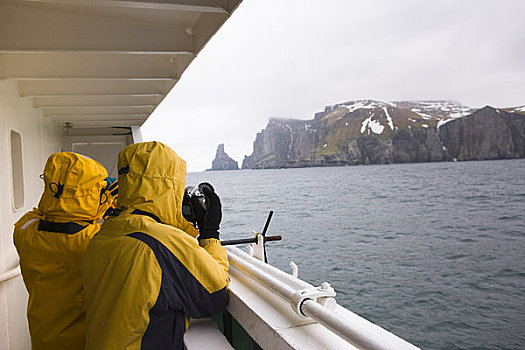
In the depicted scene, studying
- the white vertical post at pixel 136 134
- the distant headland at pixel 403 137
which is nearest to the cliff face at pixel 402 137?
the distant headland at pixel 403 137

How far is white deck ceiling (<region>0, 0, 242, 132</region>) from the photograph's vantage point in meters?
2.49

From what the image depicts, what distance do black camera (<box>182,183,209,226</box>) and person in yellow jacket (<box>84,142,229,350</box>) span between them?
4.5 inches

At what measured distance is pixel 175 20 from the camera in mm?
2738

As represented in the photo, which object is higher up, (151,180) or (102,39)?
(102,39)

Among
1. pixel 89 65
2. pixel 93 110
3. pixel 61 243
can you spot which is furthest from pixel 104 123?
pixel 61 243

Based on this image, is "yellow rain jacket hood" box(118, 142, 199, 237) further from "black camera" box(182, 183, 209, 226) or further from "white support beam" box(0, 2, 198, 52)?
"white support beam" box(0, 2, 198, 52)

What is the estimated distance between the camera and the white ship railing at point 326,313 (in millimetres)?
1039

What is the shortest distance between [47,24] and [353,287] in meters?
19.4

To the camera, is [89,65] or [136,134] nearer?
[89,65]

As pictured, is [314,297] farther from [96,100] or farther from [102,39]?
[96,100]

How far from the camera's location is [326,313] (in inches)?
47.1

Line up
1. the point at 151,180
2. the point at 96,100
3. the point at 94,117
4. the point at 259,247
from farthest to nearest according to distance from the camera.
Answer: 1. the point at 94,117
2. the point at 96,100
3. the point at 259,247
4. the point at 151,180

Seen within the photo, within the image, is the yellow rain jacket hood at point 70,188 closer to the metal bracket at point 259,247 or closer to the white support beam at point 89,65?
the metal bracket at point 259,247

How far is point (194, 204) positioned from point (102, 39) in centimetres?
161
